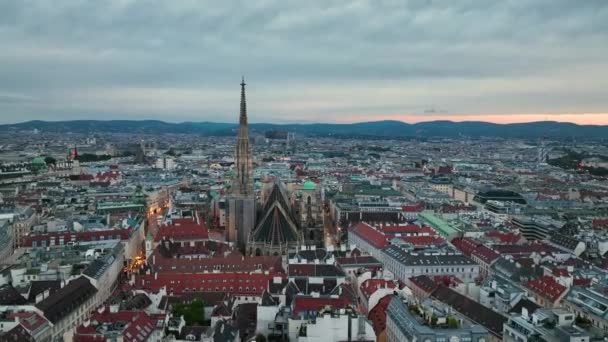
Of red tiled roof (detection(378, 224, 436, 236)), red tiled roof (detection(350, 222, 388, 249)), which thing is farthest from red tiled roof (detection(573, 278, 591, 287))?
red tiled roof (detection(378, 224, 436, 236))

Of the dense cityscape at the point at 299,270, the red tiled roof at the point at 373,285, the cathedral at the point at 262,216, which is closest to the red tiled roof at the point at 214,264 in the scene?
the dense cityscape at the point at 299,270

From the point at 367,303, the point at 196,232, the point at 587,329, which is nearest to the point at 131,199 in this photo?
the point at 196,232

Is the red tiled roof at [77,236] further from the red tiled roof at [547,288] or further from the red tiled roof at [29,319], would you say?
the red tiled roof at [547,288]

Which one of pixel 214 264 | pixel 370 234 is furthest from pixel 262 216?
pixel 214 264

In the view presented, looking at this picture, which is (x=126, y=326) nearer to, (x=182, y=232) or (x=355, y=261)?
(x=355, y=261)

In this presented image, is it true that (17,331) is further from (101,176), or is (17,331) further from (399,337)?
(101,176)

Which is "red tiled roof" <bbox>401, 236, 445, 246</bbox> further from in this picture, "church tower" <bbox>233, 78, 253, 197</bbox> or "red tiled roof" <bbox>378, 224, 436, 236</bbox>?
"church tower" <bbox>233, 78, 253, 197</bbox>
